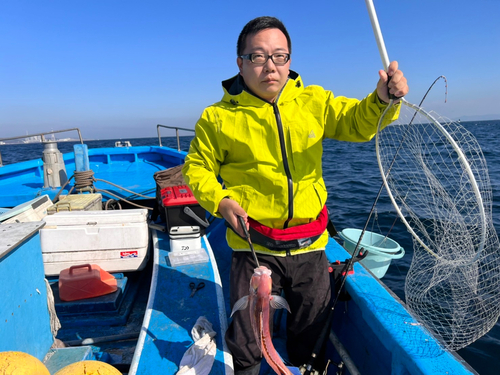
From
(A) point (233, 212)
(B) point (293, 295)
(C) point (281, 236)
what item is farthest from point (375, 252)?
(A) point (233, 212)

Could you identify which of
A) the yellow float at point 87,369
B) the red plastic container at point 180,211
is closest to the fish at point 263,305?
the yellow float at point 87,369

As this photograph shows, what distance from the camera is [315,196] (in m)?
2.08

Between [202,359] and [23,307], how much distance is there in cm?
118

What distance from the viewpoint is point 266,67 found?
1.92 metres

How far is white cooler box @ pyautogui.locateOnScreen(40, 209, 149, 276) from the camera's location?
3.42 meters

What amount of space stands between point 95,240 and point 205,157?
2118 mm

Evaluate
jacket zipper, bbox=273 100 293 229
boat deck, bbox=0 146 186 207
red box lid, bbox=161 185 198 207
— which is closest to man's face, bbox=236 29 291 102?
→ jacket zipper, bbox=273 100 293 229

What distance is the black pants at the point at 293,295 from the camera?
2.13 m

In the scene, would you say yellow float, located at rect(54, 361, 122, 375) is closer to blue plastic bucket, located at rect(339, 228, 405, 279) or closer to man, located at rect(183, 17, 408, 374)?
man, located at rect(183, 17, 408, 374)

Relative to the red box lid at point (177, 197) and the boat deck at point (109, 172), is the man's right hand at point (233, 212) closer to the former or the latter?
the red box lid at point (177, 197)

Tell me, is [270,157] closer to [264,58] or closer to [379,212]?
[264,58]

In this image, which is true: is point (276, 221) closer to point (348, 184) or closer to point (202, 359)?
point (202, 359)

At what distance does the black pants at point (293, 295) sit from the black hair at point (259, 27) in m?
1.35

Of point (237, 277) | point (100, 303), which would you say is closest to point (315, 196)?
point (237, 277)
